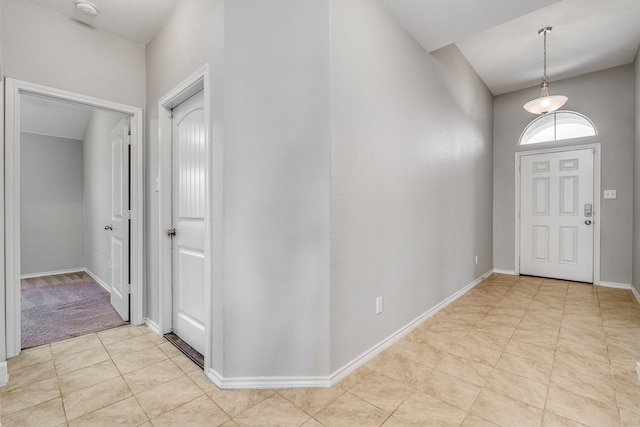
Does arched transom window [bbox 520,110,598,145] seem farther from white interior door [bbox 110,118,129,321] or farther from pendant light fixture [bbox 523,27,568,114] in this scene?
white interior door [bbox 110,118,129,321]

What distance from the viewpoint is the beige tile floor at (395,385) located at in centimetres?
153

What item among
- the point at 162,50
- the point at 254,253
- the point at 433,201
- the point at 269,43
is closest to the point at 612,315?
the point at 433,201

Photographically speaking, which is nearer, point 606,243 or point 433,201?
point 433,201

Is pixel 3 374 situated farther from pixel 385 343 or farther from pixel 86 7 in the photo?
pixel 86 7

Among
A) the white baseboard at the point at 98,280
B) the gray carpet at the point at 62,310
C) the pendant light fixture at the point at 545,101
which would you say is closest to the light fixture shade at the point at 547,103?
the pendant light fixture at the point at 545,101

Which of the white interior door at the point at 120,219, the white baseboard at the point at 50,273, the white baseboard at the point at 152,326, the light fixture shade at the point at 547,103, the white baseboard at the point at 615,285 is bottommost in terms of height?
the white baseboard at the point at 50,273

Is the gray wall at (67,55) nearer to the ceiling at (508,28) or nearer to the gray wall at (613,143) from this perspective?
the ceiling at (508,28)

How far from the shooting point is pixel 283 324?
1.79 meters

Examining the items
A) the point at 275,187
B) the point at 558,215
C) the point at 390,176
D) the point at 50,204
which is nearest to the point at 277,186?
the point at 275,187

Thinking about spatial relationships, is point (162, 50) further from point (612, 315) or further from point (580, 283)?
point (580, 283)

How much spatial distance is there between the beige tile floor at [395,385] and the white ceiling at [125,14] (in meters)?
2.72

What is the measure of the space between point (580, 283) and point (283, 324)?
15.2 feet

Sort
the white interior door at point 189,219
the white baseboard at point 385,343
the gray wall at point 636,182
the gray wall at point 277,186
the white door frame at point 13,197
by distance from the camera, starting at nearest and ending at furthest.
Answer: the gray wall at point 277,186 → the white baseboard at point 385,343 → the white door frame at point 13,197 → the white interior door at point 189,219 → the gray wall at point 636,182

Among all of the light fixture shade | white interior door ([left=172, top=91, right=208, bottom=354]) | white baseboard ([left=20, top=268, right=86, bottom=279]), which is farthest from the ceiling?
white baseboard ([left=20, top=268, right=86, bottom=279])
